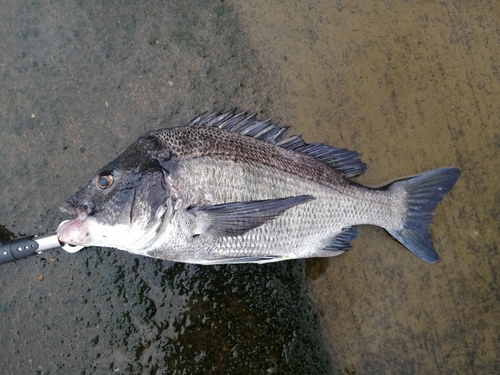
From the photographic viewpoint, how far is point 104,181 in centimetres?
188

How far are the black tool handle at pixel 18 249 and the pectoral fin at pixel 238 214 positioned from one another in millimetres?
1006

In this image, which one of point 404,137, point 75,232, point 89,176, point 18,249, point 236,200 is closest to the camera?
point 75,232

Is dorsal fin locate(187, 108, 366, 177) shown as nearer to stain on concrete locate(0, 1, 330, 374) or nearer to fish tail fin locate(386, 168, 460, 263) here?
fish tail fin locate(386, 168, 460, 263)

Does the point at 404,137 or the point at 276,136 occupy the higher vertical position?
the point at 276,136

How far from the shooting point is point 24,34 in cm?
251

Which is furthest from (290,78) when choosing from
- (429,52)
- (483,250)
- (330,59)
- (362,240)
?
(483,250)

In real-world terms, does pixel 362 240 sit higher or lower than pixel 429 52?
lower

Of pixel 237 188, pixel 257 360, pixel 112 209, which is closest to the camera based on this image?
pixel 112 209

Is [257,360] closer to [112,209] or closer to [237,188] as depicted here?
[237,188]

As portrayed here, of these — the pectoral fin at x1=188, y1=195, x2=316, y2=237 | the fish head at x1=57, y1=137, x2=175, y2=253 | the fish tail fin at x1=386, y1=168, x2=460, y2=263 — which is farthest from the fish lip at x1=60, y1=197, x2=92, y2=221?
the fish tail fin at x1=386, y1=168, x2=460, y2=263

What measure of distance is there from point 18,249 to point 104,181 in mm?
776

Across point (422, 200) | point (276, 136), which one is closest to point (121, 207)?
point (276, 136)

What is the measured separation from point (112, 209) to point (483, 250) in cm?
237

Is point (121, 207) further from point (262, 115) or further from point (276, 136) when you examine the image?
point (262, 115)
